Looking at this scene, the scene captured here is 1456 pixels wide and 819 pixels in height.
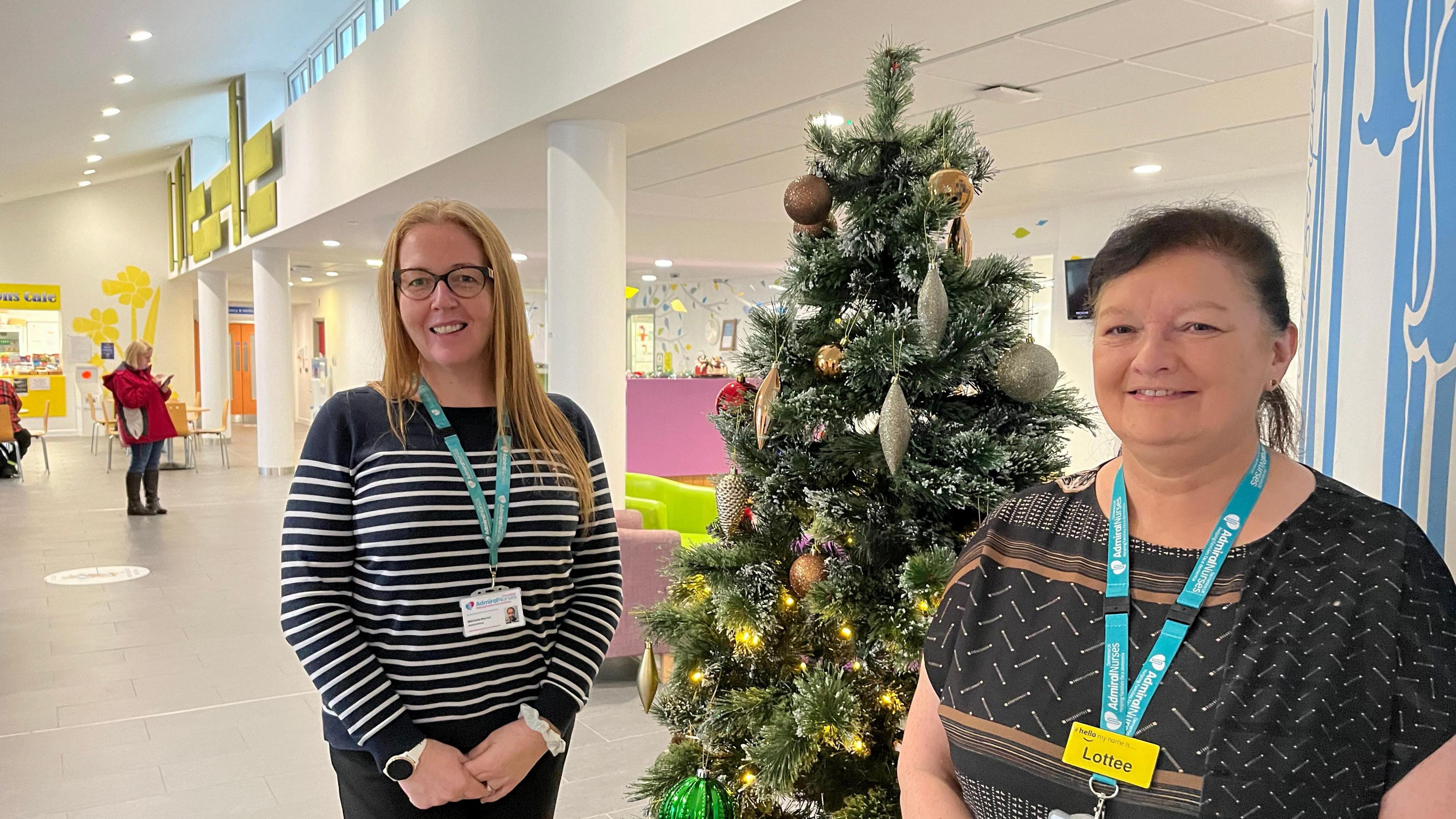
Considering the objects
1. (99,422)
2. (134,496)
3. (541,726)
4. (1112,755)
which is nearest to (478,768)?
(541,726)

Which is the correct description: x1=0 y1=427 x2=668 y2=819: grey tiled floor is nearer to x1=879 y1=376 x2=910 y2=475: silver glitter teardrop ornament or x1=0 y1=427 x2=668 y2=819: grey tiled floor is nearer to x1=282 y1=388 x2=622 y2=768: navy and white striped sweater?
x1=282 y1=388 x2=622 y2=768: navy and white striped sweater

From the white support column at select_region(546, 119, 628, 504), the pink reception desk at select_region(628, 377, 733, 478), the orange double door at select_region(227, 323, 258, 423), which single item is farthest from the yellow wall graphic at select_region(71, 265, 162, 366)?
the white support column at select_region(546, 119, 628, 504)

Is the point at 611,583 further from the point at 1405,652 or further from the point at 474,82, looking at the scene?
the point at 474,82

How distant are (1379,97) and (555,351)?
4.82 metres

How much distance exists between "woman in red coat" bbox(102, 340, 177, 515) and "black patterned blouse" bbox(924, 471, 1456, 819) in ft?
33.6

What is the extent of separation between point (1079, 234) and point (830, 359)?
7858mm

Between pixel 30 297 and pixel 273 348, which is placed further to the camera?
pixel 30 297

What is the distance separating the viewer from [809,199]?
209 cm

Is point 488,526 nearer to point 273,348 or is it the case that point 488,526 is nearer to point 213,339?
point 273,348

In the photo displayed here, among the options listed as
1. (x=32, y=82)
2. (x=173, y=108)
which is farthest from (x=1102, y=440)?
(x=173, y=108)

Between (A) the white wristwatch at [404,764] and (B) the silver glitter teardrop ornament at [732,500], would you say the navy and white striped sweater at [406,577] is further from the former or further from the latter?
(B) the silver glitter teardrop ornament at [732,500]

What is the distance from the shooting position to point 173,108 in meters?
14.4

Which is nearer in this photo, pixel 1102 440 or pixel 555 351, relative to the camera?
pixel 555 351

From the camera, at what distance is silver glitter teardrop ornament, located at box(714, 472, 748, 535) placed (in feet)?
7.39
